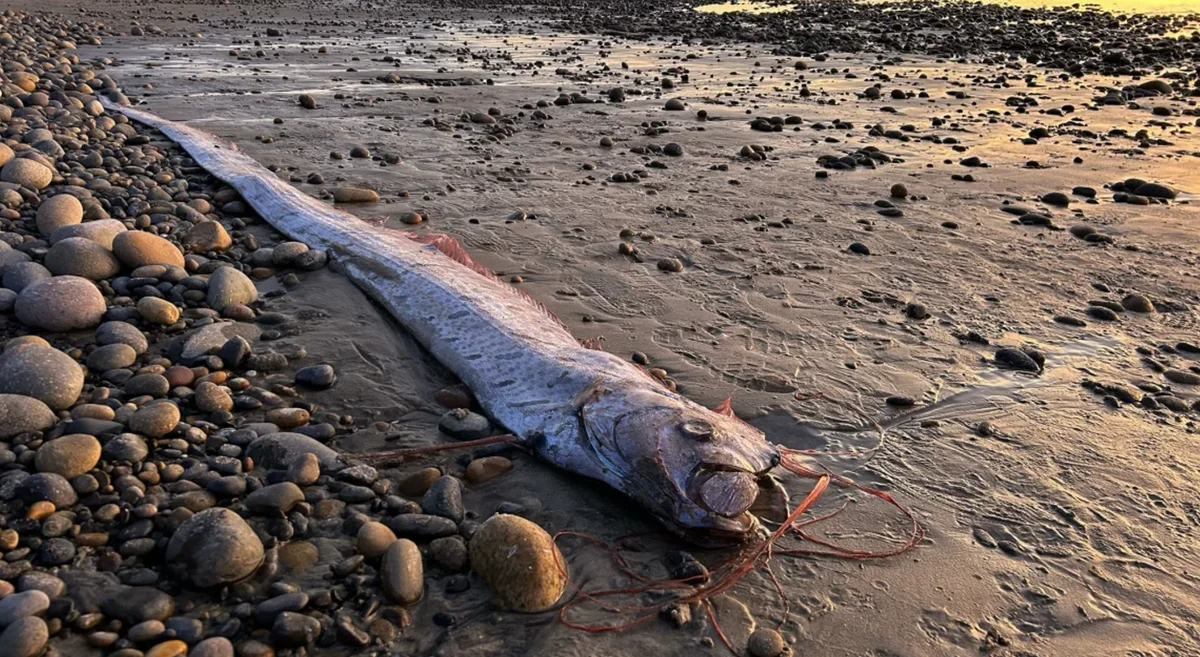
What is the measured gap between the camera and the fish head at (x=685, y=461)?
3.41 m

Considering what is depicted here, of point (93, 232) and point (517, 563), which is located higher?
point (93, 232)

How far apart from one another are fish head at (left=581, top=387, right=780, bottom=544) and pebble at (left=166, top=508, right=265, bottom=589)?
155cm

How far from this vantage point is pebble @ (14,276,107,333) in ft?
15.7

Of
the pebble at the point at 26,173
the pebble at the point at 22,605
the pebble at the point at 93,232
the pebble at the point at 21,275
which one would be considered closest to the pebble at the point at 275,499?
the pebble at the point at 22,605

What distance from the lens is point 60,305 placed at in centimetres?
482

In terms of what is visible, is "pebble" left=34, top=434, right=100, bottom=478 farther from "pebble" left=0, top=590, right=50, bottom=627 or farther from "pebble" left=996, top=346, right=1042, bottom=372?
"pebble" left=996, top=346, right=1042, bottom=372

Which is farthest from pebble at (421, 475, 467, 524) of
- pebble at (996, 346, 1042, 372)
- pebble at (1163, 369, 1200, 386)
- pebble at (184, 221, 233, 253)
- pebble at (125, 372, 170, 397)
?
pebble at (1163, 369, 1200, 386)

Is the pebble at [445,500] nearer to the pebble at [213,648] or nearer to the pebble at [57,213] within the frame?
the pebble at [213,648]

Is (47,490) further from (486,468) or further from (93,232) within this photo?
(93,232)

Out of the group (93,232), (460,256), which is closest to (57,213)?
(93,232)

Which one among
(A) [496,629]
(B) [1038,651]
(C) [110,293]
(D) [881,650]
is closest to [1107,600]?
(B) [1038,651]

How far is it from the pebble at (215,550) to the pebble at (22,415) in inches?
44.5

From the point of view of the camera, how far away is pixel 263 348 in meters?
4.95

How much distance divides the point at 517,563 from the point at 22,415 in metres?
2.41
